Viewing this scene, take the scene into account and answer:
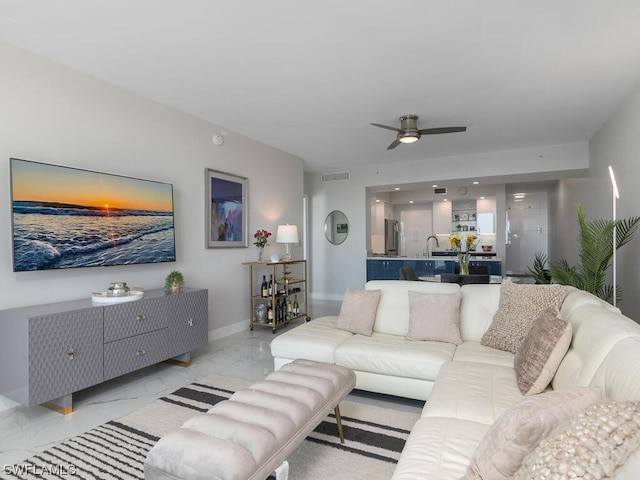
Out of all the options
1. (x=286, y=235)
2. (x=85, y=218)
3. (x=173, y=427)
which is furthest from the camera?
(x=286, y=235)

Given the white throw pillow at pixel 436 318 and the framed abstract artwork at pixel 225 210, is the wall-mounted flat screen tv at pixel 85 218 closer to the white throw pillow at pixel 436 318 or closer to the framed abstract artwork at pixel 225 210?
the framed abstract artwork at pixel 225 210

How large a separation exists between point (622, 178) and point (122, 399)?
5317 mm

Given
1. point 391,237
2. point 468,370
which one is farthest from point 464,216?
point 468,370

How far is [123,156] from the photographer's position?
11.4 ft

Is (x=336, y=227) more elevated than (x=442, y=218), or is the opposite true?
(x=442, y=218)

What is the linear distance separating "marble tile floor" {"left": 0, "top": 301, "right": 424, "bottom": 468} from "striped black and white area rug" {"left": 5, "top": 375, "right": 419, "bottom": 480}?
137 mm

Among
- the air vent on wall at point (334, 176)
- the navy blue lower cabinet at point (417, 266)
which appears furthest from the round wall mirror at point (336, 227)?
the navy blue lower cabinet at point (417, 266)

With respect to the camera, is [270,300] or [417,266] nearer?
[270,300]

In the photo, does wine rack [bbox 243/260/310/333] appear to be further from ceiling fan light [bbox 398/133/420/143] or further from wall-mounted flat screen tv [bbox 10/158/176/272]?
ceiling fan light [bbox 398/133/420/143]

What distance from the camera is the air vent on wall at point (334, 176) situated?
24.3 ft

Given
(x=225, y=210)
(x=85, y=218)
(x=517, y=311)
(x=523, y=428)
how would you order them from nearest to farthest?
1. (x=523, y=428)
2. (x=517, y=311)
3. (x=85, y=218)
4. (x=225, y=210)

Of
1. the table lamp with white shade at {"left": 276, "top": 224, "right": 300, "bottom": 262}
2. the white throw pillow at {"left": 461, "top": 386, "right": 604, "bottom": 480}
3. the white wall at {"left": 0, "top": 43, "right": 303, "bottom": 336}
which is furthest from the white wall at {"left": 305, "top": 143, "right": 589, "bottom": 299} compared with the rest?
the white throw pillow at {"left": 461, "top": 386, "right": 604, "bottom": 480}

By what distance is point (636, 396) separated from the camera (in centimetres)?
102

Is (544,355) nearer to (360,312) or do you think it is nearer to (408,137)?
(360,312)
